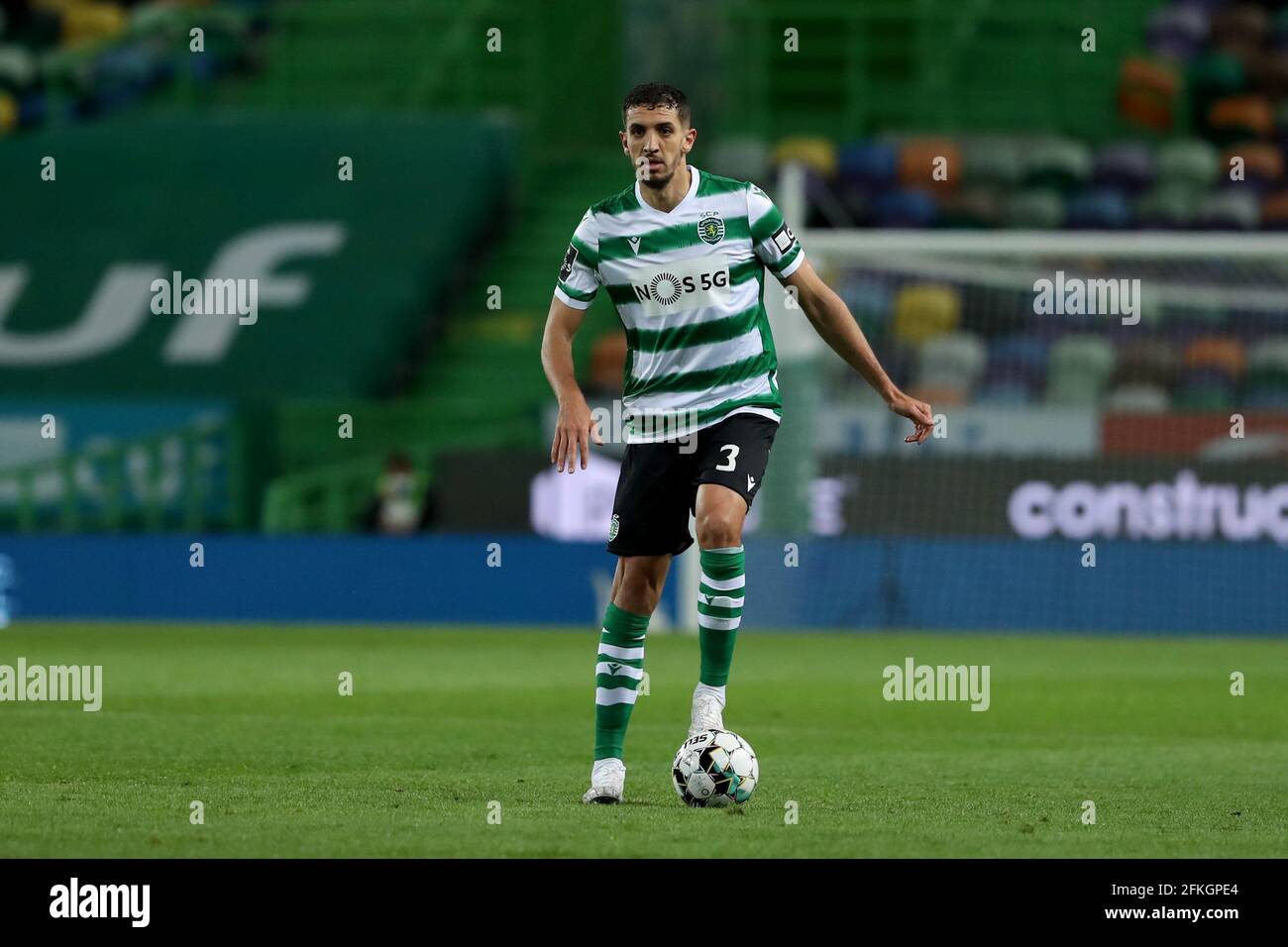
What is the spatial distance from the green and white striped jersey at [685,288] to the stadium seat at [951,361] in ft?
49.0

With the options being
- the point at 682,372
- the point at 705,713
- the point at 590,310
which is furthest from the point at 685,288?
the point at 590,310

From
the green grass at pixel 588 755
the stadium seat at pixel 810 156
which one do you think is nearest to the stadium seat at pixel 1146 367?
the stadium seat at pixel 810 156

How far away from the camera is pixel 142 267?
2536 centimetres

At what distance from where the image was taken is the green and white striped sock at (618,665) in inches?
294

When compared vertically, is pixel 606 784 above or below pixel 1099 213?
below

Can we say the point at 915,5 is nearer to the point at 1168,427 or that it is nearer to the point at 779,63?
the point at 779,63

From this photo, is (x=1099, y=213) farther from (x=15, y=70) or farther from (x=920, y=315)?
(x=15, y=70)

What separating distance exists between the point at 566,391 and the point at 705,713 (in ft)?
3.88

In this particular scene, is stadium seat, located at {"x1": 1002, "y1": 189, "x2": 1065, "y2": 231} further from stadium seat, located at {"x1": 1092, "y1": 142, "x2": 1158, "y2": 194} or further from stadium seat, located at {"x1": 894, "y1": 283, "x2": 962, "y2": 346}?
stadium seat, located at {"x1": 894, "y1": 283, "x2": 962, "y2": 346}

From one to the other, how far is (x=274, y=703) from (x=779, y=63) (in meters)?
18.8

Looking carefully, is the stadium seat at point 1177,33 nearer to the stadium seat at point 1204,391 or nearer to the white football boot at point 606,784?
the stadium seat at point 1204,391

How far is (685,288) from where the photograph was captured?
7.39 meters
